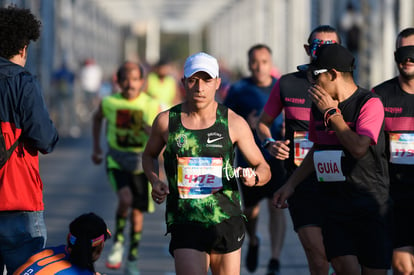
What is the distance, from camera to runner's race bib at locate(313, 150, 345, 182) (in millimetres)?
5785

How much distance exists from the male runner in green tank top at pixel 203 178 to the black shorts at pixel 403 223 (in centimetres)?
126

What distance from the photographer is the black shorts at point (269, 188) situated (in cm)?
905

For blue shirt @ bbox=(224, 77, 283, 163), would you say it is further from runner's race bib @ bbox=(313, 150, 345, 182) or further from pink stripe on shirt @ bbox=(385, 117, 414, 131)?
runner's race bib @ bbox=(313, 150, 345, 182)

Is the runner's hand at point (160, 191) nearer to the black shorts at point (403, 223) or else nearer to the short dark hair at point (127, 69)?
the black shorts at point (403, 223)

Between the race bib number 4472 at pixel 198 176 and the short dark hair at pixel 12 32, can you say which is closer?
the short dark hair at pixel 12 32

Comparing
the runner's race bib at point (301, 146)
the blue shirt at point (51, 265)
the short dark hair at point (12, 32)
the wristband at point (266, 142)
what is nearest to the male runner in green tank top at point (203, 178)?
the blue shirt at point (51, 265)

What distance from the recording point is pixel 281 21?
47312 mm

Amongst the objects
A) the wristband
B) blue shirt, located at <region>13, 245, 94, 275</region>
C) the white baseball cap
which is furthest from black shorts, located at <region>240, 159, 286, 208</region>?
blue shirt, located at <region>13, 245, 94, 275</region>

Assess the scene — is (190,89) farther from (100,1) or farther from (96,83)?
(100,1)

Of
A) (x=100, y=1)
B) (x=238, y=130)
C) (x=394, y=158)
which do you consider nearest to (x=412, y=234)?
(x=394, y=158)

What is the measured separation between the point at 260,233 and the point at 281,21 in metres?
36.6

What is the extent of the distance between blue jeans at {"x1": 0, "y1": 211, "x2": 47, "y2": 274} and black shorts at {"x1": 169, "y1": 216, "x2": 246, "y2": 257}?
82 centimetres

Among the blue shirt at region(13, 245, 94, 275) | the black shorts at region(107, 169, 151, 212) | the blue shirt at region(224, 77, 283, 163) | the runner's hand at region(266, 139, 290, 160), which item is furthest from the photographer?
the black shorts at region(107, 169, 151, 212)

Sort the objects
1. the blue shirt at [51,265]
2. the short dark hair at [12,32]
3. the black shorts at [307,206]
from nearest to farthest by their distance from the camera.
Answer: the blue shirt at [51,265] → the short dark hair at [12,32] → the black shorts at [307,206]
